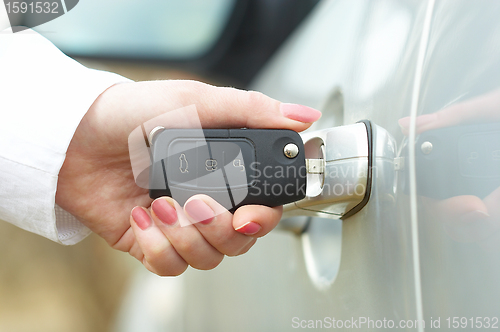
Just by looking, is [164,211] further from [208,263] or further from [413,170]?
[413,170]

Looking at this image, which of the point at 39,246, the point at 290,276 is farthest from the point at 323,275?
the point at 39,246

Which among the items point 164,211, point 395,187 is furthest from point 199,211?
point 395,187

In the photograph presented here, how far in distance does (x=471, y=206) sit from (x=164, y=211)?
0.22m

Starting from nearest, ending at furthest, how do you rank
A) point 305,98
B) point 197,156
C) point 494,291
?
point 494,291 < point 197,156 < point 305,98

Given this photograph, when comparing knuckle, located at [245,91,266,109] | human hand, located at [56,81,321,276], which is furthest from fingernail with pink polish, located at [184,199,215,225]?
knuckle, located at [245,91,266,109]

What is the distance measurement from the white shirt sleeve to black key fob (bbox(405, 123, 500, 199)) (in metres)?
0.28

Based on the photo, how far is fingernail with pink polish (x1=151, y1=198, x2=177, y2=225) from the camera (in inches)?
11.2

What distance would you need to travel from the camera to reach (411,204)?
22 cm

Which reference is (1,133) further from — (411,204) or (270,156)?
Result: (411,204)

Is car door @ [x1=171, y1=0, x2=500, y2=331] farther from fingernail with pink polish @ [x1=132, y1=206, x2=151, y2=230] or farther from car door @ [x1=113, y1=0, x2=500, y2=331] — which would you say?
fingernail with pink polish @ [x1=132, y1=206, x2=151, y2=230]

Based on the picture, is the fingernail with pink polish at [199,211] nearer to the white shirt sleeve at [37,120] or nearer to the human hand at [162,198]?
the human hand at [162,198]

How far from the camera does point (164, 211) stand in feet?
0.95

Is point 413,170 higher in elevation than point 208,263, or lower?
higher

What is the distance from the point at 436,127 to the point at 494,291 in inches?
3.6
